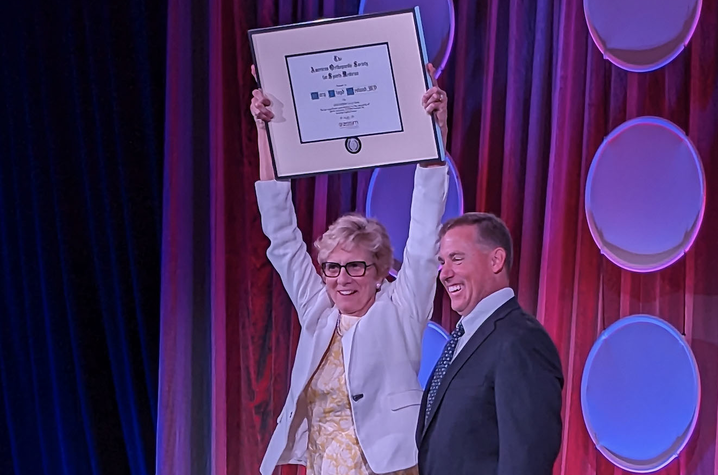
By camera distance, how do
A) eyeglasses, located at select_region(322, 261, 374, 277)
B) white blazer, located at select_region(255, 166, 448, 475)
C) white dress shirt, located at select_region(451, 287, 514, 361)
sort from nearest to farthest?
white dress shirt, located at select_region(451, 287, 514, 361), white blazer, located at select_region(255, 166, 448, 475), eyeglasses, located at select_region(322, 261, 374, 277)

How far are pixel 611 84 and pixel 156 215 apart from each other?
170 centimetres

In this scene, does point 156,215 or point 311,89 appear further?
point 156,215

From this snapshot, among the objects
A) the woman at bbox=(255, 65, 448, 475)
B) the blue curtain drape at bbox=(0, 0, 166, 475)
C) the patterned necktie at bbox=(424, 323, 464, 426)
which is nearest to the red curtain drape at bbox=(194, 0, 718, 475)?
the blue curtain drape at bbox=(0, 0, 166, 475)

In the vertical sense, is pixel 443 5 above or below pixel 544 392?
above

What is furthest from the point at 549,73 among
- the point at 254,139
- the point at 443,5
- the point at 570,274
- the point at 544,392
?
the point at 544,392

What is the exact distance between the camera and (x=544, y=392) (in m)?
1.57

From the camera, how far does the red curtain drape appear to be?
235 cm

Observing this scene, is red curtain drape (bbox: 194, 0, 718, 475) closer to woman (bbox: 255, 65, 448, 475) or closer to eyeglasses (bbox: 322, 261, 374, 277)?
woman (bbox: 255, 65, 448, 475)

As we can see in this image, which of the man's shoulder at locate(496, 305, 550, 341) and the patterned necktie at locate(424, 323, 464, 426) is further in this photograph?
the patterned necktie at locate(424, 323, 464, 426)

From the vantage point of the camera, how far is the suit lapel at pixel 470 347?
1.74 m

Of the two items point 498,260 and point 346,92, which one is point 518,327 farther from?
point 346,92

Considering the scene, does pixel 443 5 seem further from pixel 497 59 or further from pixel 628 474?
pixel 628 474

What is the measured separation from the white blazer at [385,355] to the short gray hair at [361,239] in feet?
0.21

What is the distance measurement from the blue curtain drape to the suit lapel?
1.66 m
